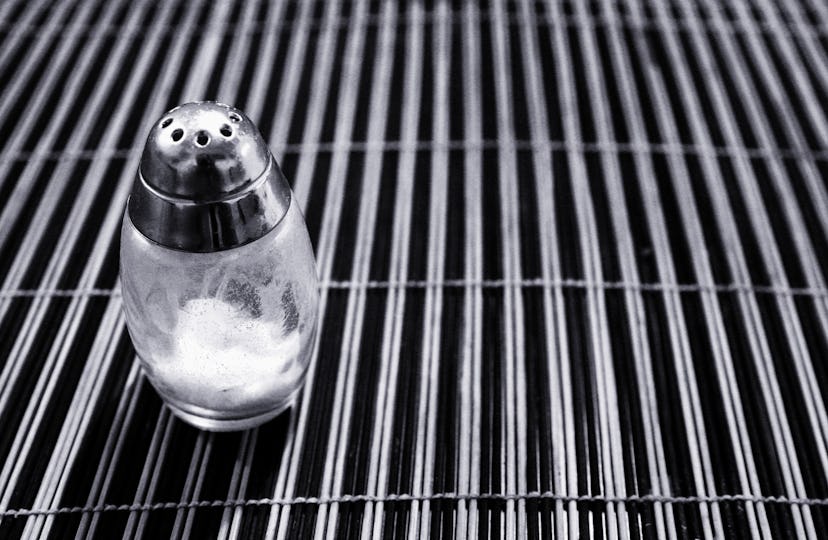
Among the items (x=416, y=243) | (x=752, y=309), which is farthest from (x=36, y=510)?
(x=752, y=309)

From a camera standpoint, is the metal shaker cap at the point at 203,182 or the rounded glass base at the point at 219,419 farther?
the rounded glass base at the point at 219,419

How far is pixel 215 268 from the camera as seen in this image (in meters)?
0.40

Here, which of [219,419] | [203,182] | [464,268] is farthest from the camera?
[464,268]

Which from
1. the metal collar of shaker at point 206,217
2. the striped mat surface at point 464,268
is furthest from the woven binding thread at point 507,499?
the metal collar of shaker at point 206,217

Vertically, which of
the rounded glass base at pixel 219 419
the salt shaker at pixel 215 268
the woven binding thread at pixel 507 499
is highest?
the salt shaker at pixel 215 268

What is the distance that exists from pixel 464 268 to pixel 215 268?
0.83 ft

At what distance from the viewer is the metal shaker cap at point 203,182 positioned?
37cm

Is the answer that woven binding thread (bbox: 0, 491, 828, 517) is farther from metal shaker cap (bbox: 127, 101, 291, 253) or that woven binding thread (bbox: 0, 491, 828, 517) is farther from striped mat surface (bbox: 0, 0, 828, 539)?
metal shaker cap (bbox: 127, 101, 291, 253)

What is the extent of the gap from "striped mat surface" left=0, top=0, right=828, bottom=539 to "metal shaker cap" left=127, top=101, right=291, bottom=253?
0.53 ft

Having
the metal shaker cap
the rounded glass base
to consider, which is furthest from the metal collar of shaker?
the rounded glass base

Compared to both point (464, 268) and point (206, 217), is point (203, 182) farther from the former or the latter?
point (464, 268)

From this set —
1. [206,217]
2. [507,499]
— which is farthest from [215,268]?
[507,499]

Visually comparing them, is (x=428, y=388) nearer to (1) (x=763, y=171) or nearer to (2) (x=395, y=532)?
(2) (x=395, y=532)

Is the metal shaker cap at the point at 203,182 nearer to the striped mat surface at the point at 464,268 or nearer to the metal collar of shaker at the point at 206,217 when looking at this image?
the metal collar of shaker at the point at 206,217
